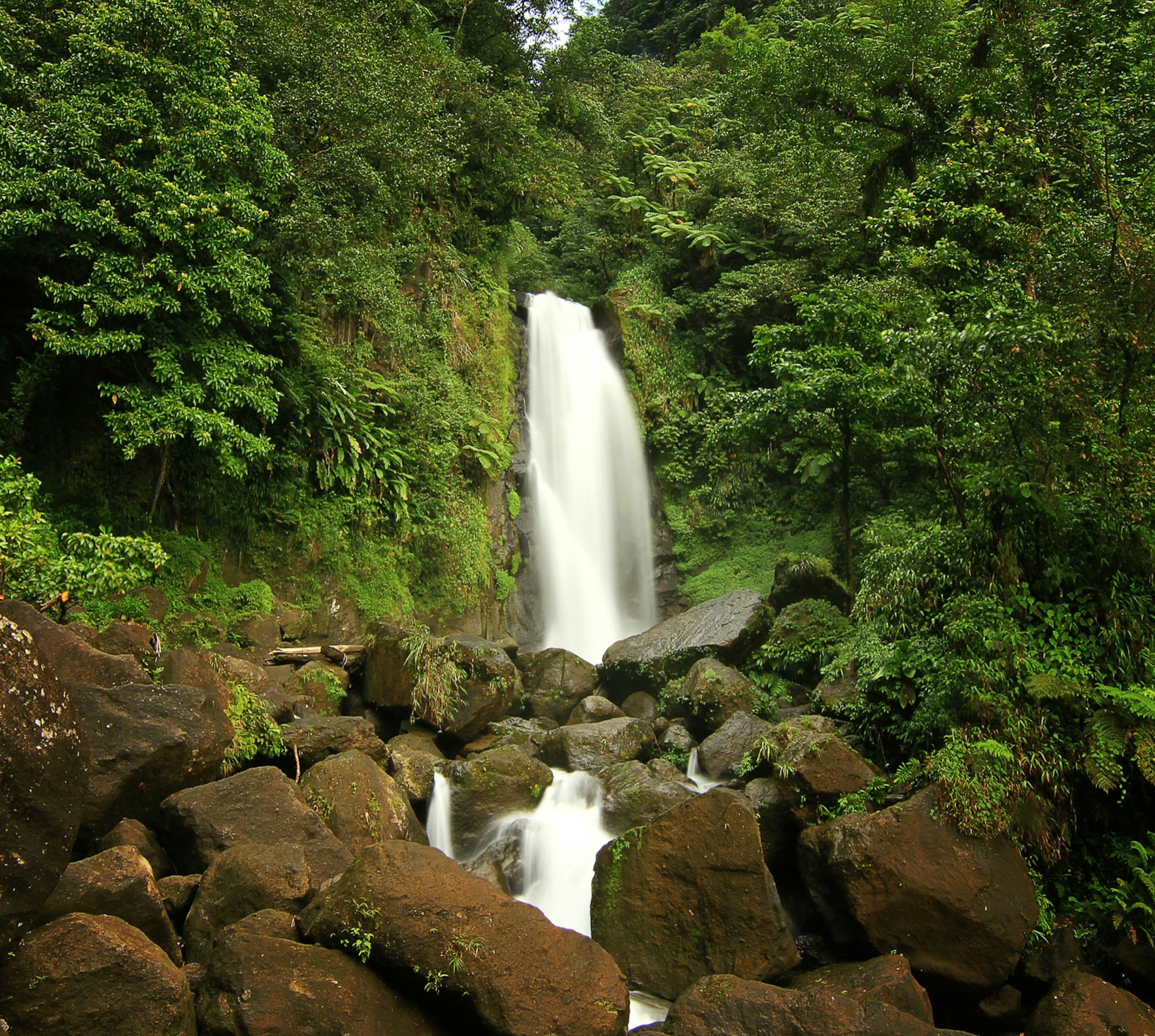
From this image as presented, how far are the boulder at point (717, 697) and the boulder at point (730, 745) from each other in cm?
44

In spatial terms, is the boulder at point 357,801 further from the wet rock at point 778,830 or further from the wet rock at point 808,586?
the wet rock at point 808,586

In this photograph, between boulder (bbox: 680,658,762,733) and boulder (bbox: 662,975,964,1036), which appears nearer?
boulder (bbox: 662,975,964,1036)

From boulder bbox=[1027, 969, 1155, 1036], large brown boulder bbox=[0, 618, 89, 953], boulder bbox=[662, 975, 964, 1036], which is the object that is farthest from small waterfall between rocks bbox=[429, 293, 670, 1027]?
large brown boulder bbox=[0, 618, 89, 953]

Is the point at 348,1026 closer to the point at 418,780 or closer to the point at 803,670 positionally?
the point at 418,780

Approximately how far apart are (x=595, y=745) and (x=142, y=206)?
8026mm

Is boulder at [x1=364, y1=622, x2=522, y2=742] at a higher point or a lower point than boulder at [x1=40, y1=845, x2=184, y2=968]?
lower

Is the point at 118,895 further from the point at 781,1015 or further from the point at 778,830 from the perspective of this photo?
the point at 778,830

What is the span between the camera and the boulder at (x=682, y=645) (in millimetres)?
12438

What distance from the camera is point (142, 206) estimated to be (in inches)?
318

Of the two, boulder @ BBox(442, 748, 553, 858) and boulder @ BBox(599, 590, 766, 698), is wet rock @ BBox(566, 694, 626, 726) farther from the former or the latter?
boulder @ BBox(442, 748, 553, 858)

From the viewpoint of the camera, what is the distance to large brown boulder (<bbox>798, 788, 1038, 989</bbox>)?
19.1 feet

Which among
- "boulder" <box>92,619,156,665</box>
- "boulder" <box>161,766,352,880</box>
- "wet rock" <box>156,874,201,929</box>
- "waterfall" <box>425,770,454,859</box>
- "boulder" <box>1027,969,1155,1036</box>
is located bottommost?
"waterfall" <box>425,770,454,859</box>

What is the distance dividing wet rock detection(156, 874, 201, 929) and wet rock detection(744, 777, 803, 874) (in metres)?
4.80

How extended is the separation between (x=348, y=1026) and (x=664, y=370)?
17.8 m
